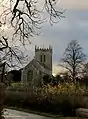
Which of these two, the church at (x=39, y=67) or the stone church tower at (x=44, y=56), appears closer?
the church at (x=39, y=67)

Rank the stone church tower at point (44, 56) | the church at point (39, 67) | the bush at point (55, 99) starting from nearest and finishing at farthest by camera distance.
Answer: the bush at point (55, 99) → the church at point (39, 67) → the stone church tower at point (44, 56)

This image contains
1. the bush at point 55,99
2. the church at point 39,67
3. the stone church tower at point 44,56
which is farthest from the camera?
the stone church tower at point 44,56

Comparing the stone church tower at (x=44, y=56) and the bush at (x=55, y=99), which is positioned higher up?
the stone church tower at (x=44, y=56)

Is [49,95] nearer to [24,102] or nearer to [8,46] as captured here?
[24,102]

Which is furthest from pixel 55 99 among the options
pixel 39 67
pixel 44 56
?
pixel 44 56

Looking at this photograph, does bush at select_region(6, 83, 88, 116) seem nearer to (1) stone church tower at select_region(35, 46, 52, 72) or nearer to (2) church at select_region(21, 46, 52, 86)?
(2) church at select_region(21, 46, 52, 86)

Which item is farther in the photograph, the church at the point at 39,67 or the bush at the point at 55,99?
the church at the point at 39,67

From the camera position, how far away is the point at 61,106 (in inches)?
1072

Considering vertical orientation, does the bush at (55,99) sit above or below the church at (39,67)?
below

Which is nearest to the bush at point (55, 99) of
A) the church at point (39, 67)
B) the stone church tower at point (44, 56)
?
the church at point (39, 67)

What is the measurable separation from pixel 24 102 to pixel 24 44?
18.4m

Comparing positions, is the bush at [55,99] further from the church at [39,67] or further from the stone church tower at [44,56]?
the stone church tower at [44,56]

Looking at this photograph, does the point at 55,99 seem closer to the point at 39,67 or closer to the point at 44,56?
the point at 39,67

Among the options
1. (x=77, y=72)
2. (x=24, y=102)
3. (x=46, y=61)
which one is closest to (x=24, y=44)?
(x=24, y=102)
